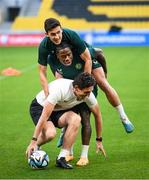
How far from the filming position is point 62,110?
8.09 metres

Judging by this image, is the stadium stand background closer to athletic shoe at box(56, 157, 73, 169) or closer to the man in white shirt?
the man in white shirt

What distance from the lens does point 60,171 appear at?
7.59 meters

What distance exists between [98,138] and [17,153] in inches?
48.1

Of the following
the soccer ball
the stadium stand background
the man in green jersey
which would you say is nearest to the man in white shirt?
the soccer ball

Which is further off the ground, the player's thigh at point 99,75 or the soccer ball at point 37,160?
the player's thigh at point 99,75

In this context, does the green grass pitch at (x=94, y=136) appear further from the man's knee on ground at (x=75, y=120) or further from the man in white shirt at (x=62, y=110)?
the man's knee on ground at (x=75, y=120)

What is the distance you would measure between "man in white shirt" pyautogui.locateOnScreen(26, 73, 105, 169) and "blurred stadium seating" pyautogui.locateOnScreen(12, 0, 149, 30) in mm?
38505

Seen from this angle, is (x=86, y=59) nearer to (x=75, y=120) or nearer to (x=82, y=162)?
(x=75, y=120)

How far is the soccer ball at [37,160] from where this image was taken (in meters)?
7.64

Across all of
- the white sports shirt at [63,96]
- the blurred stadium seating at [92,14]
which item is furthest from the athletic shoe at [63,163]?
the blurred stadium seating at [92,14]

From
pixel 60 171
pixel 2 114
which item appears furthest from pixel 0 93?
pixel 60 171

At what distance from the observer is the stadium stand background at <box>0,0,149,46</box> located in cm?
4678

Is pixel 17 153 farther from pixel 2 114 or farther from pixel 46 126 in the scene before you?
pixel 2 114

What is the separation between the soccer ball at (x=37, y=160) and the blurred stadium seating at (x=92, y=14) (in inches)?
1534
